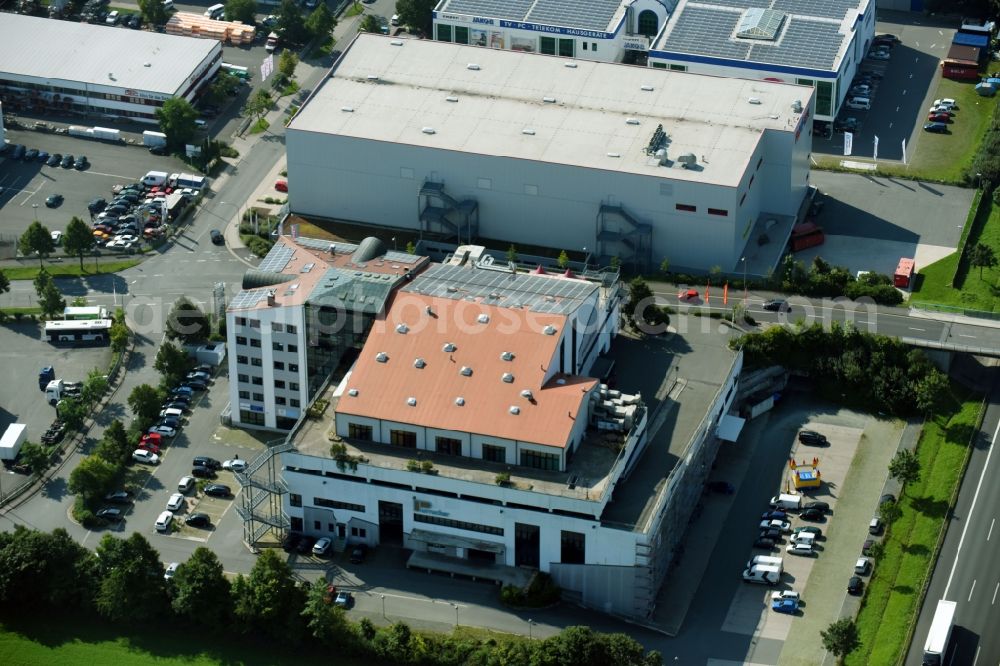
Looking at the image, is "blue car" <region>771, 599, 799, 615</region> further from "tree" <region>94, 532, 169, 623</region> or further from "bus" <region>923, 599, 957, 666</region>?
"tree" <region>94, 532, 169, 623</region>

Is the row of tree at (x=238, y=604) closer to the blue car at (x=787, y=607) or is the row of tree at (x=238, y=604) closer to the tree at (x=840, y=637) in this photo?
the blue car at (x=787, y=607)

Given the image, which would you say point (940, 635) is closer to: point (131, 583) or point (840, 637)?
point (840, 637)

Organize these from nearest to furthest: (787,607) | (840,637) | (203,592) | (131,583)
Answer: (840,637) < (203,592) < (131,583) < (787,607)

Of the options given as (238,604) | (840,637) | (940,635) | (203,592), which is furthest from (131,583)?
(940,635)

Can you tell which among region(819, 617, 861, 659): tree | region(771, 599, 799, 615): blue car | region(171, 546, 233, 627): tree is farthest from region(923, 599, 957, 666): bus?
region(171, 546, 233, 627): tree

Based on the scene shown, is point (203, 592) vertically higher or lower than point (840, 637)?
lower

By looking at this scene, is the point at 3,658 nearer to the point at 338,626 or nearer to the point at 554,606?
the point at 338,626
